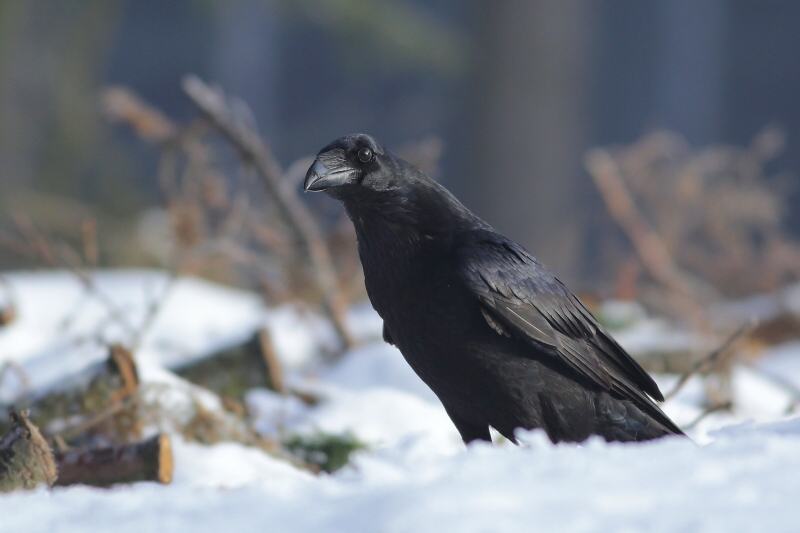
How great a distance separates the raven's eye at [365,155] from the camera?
2717mm

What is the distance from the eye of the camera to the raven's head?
2.67 metres

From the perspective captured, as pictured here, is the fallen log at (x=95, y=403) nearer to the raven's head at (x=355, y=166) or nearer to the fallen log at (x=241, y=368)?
the fallen log at (x=241, y=368)

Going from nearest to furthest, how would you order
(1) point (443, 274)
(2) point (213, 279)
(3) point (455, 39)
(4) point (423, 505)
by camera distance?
1. (4) point (423, 505)
2. (1) point (443, 274)
3. (2) point (213, 279)
4. (3) point (455, 39)

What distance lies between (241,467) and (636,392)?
1337 mm

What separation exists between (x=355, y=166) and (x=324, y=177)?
131 mm

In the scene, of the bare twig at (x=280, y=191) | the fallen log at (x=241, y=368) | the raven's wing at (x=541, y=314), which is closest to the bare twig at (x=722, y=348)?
the raven's wing at (x=541, y=314)

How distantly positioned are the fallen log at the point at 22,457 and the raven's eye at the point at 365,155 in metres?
1.17

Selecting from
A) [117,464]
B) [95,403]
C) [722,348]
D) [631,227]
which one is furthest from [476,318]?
[631,227]

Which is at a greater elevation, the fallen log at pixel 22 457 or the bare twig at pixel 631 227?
the bare twig at pixel 631 227

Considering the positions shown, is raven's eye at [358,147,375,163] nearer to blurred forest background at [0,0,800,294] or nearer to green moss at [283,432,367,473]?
green moss at [283,432,367,473]

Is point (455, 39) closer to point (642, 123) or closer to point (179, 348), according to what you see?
point (642, 123)

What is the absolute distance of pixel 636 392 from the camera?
9.15ft

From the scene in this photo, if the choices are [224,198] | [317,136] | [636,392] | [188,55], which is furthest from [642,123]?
[636,392]

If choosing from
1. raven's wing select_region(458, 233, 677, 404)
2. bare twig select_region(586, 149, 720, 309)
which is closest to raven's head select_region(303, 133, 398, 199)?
raven's wing select_region(458, 233, 677, 404)
